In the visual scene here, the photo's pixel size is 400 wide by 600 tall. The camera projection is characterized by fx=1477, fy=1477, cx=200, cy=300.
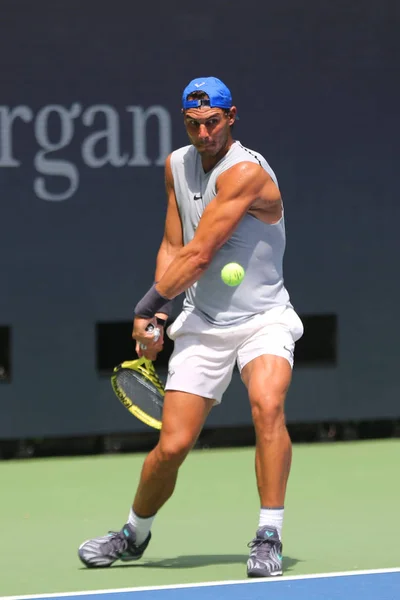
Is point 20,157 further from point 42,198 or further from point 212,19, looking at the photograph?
point 212,19

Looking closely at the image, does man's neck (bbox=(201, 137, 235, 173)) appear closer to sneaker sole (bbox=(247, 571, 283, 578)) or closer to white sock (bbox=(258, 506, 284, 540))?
white sock (bbox=(258, 506, 284, 540))

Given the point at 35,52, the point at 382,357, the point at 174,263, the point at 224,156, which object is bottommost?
the point at 382,357

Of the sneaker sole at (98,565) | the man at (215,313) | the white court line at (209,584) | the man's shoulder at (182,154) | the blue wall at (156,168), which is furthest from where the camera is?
the blue wall at (156,168)

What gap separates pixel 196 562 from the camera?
5512 mm

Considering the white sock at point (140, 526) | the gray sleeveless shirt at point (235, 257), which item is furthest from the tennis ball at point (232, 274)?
the white sock at point (140, 526)

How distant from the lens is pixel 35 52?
26.8 ft

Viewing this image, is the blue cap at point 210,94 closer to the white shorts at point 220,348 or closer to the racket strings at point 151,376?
the white shorts at point 220,348

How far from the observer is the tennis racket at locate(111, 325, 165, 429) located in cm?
556

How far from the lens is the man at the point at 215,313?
Answer: 5.16 m

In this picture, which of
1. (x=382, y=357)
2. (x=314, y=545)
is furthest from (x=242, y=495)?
(x=382, y=357)

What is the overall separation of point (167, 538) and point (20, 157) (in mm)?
2865

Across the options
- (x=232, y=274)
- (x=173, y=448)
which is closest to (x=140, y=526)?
(x=173, y=448)

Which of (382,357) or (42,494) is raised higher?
(382,357)

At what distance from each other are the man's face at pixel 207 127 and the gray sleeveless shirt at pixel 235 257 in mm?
91
